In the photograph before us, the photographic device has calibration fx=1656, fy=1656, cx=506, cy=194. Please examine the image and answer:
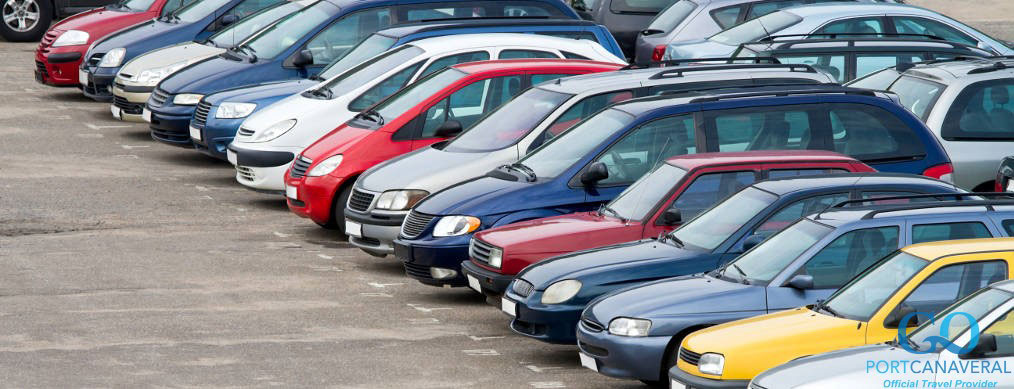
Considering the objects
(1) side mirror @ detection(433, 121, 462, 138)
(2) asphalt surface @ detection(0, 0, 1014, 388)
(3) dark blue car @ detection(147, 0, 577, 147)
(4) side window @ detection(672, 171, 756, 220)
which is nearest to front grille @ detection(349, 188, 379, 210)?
(2) asphalt surface @ detection(0, 0, 1014, 388)

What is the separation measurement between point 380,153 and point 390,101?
85cm

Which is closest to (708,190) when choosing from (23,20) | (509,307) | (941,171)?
(509,307)

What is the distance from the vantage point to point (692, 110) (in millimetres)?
12320

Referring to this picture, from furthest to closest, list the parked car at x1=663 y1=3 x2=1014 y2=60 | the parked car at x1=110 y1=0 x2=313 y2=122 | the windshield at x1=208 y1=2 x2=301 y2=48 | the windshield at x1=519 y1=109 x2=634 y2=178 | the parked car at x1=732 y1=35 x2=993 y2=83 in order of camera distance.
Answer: the windshield at x1=208 y1=2 x2=301 y2=48, the parked car at x1=110 y1=0 x2=313 y2=122, the parked car at x1=663 y1=3 x2=1014 y2=60, the parked car at x1=732 y1=35 x2=993 y2=83, the windshield at x1=519 y1=109 x2=634 y2=178

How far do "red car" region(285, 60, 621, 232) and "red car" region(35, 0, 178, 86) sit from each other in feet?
25.6

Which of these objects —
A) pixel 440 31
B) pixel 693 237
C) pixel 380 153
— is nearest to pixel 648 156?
pixel 693 237

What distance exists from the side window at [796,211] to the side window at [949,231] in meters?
0.93

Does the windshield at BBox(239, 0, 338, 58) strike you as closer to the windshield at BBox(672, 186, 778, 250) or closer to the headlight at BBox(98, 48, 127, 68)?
the headlight at BBox(98, 48, 127, 68)

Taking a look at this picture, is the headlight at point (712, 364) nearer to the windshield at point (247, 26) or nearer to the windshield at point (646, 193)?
the windshield at point (646, 193)

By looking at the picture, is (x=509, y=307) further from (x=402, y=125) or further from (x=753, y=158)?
(x=402, y=125)

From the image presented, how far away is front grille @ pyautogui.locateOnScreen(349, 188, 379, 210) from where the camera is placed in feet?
44.0

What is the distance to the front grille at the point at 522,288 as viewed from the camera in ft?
34.4

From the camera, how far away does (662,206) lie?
440 inches

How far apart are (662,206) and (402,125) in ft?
13.3
